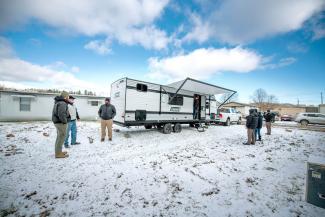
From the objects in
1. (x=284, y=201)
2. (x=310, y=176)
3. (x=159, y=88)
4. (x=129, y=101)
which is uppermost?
(x=159, y=88)

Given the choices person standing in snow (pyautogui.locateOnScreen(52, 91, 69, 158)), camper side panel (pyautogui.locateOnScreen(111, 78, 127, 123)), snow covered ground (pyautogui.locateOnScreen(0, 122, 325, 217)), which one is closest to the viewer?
snow covered ground (pyautogui.locateOnScreen(0, 122, 325, 217))

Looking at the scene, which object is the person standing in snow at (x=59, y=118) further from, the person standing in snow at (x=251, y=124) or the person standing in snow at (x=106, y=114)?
the person standing in snow at (x=251, y=124)

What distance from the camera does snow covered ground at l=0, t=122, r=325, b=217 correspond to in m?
2.54

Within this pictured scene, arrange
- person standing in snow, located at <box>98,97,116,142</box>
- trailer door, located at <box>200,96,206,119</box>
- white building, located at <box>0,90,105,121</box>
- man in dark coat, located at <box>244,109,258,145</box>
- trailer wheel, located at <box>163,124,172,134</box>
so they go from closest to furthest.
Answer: person standing in snow, located at <box>98,97,116,142</box> < man in dark coat, located at <box>244,109,258,145</box> < trailer wheel, located at <box>163,124,172,134</box> < trailer door, located at <box>200,96,206,119</box> < white building, located at <box>0,90,105,121</box>

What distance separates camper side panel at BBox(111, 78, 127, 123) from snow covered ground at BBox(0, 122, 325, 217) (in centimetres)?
263

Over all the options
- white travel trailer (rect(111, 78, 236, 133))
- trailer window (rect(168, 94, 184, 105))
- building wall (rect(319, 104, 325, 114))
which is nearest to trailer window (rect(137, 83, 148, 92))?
white travel trailer (rect(111, 78, 236, 133))

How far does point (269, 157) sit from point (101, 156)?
20.3 feet

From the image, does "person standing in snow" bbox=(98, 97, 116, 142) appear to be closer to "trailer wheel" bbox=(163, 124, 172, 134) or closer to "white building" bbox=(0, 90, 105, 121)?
"trailer wheel" bbox=(163, 124, 172, 134)

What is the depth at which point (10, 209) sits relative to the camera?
2.42m

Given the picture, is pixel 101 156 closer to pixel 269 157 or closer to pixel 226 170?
pixel 226 170

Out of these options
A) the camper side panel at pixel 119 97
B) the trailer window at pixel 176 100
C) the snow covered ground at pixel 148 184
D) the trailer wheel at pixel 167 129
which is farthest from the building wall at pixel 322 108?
the camper side panel at pixel 119 97

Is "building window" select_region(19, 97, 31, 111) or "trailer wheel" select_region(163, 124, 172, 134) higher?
"building window" select_region(19, 97, 31, 111)

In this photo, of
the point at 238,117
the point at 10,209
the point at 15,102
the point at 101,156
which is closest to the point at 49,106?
the point at 15,102

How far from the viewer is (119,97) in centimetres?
791
